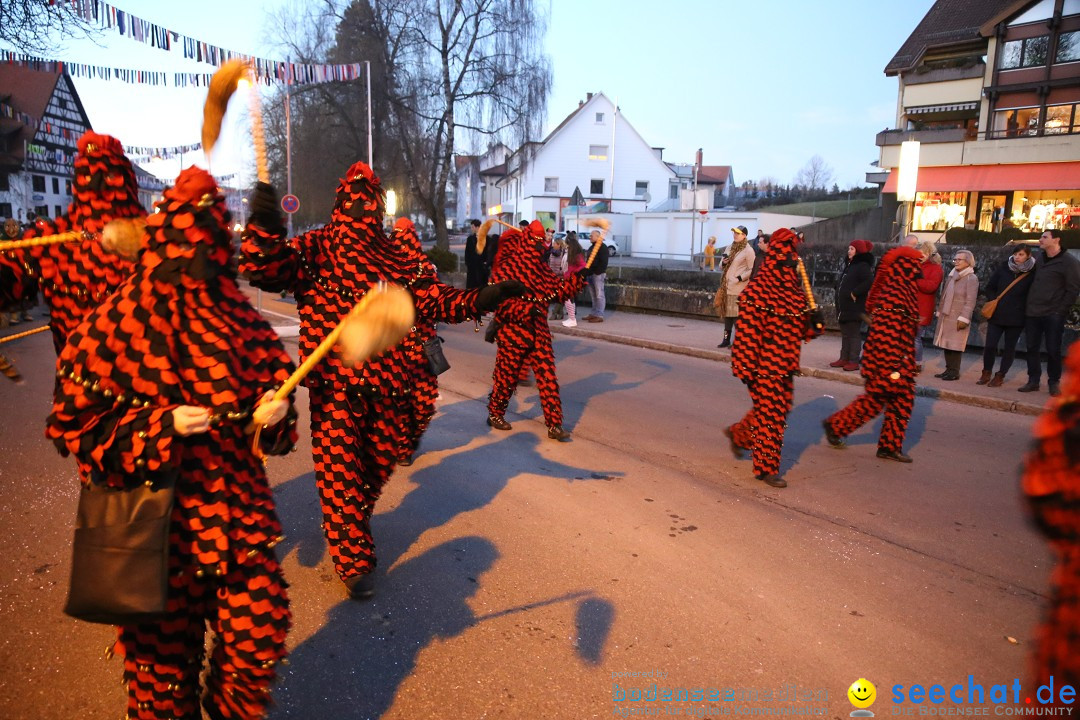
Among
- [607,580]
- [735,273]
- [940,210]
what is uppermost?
[940,210]

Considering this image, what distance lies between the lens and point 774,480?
5.87 meters

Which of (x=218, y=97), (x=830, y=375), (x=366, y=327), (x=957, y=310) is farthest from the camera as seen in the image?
(x=830, y=375)

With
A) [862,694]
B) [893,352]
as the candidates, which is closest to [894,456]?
[893,352]

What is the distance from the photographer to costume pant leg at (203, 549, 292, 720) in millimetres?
2248

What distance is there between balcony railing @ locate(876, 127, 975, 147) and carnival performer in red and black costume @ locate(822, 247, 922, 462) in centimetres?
2573

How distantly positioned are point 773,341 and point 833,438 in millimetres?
1765

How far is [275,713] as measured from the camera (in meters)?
2.98

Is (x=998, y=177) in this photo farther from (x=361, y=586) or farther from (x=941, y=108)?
(x=361, y=586)

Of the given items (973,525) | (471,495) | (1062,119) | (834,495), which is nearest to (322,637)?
(471,495)

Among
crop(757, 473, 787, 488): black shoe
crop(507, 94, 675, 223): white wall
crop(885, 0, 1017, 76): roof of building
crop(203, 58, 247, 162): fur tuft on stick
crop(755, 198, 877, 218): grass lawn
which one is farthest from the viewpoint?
crop(507, 94, 675, 223): white wall

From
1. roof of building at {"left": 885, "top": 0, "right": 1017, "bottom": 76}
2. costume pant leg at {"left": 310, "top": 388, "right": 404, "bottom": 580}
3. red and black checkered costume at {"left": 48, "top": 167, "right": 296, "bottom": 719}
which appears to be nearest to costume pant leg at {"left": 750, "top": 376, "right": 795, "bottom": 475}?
costume pant leg at {"left": 310, "top": 388, "right": 404, "bottom": 580}

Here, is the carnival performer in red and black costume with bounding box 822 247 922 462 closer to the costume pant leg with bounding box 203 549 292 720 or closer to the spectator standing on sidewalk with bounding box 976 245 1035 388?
the spectator standing on sidewalk with bounding box 976 245 1035 388

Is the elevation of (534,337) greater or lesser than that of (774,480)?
A: greater

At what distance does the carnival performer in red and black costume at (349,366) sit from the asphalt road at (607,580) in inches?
19.0
